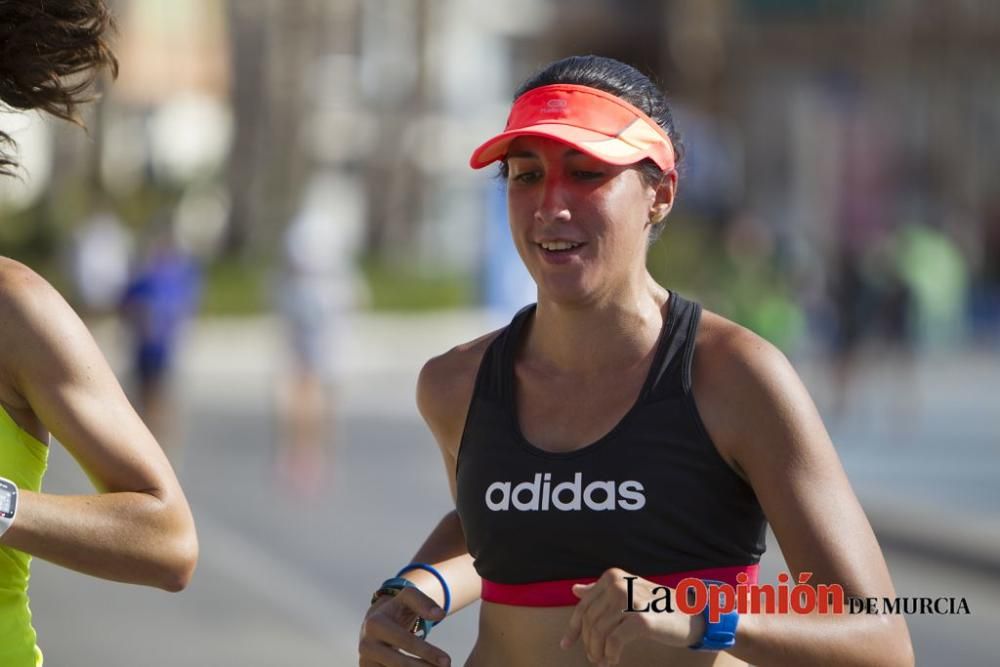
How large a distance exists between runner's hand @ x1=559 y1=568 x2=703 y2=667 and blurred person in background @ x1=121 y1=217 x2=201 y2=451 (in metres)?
12.0

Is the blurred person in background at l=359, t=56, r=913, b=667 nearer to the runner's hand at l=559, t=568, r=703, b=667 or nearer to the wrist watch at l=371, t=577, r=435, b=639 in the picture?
the wrist watch at l=371, t=577, r=435, b=639

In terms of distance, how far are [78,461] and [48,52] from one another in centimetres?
73

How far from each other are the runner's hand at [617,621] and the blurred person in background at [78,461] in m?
0.71

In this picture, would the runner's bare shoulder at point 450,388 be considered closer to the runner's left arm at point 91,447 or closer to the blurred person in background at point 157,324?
the runner's left arm at point 91,447

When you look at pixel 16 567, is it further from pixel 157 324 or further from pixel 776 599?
pixel 157 324

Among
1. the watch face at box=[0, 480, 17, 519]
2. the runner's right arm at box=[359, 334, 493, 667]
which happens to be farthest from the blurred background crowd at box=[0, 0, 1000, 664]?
the watch face at box=[0, 480, 17, 519]

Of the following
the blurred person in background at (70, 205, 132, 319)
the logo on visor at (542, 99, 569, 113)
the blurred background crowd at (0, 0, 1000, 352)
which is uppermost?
the blurred background crowd at (0, 0, 1000, 352)

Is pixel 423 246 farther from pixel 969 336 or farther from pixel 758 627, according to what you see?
pixel 758 627

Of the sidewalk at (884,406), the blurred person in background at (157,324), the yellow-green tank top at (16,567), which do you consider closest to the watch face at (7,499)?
the yellow-green tank top at (16,567)

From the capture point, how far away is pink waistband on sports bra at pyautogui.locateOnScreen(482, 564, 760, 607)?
289cm

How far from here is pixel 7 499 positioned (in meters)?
2.77

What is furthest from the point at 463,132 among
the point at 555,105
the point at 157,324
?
the point at 555,105

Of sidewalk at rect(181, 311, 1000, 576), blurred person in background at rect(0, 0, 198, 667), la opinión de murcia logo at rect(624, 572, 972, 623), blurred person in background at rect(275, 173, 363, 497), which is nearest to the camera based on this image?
la opinión de murcia logo at rect(624, 572, 972, 623)

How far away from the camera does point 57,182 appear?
32.1m
